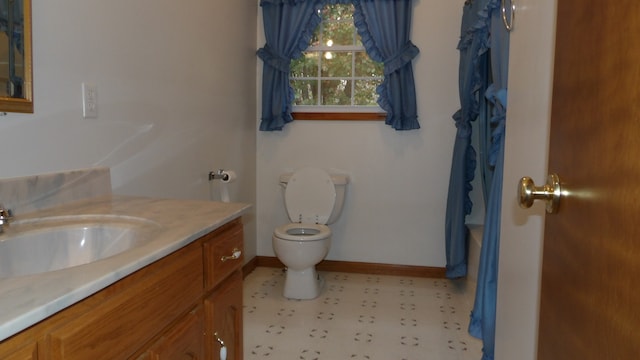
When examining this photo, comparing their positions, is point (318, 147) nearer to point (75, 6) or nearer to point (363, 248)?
point (363, 248)

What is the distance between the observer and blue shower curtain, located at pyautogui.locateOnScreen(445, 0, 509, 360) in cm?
185

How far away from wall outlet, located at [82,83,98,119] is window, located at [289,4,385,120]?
1829 mm

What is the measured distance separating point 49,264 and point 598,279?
112cm

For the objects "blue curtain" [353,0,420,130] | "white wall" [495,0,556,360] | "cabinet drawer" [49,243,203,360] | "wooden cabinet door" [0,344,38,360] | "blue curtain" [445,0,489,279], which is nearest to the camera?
"wooden cabinet door" [0,344,38,360]

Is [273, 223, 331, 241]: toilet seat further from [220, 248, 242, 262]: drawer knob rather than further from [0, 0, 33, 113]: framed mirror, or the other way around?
[0, 0, 33, 113]: framed mirror

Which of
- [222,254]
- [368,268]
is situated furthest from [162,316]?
[368,268]

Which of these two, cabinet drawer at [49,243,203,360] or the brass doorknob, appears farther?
the brass doorknob

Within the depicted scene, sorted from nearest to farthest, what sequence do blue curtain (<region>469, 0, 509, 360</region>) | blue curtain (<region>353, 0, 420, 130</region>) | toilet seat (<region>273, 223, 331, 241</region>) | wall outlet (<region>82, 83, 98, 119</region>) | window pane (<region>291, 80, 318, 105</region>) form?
wall outlet (<region>82, 83, 98, 119</region>)
blue curtain (<region>469, 0, 509, 360</region>)
toilet seat (<region>273, 223, 331, 241</region>)
blue curtain (<region>353, 0, 420, 130</region>)
window pane (<region>291, 80, 318, 105</region>)

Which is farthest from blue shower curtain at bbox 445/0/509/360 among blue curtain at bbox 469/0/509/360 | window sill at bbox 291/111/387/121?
window sill at bbox 291/111/387/121

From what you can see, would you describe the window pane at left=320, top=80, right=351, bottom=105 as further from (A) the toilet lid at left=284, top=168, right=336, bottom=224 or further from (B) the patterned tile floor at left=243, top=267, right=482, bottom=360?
(B) the patterned tile floor at left=243, top=267, right=482, bottom=360

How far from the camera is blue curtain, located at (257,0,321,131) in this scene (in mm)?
3121

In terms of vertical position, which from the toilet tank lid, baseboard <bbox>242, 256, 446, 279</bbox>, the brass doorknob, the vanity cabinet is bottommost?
baseboard <bbox>242, 256, 446, 279</bbox>

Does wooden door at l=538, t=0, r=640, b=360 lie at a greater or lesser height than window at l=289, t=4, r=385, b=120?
lesser

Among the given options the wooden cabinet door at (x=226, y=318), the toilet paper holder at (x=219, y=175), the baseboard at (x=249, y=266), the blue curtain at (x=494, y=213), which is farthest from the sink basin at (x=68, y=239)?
the baseboard at (x=249, y=266)
